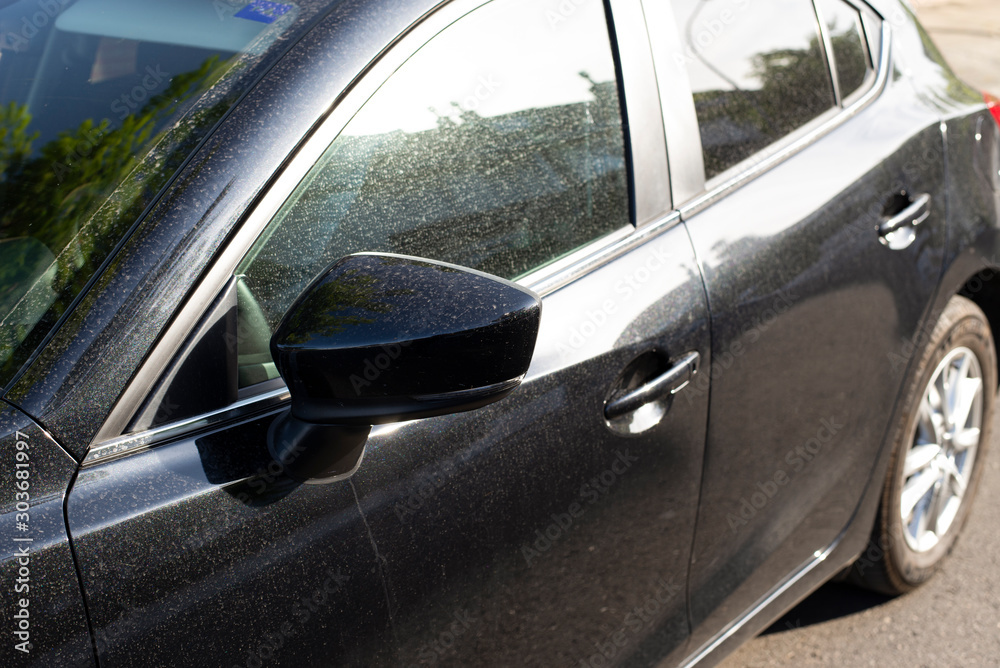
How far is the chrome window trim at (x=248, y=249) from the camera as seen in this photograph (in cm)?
114

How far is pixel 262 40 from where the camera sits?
137 cm

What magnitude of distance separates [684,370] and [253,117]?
0.85m

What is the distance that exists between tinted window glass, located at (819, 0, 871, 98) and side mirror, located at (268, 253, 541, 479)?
1.53 metres

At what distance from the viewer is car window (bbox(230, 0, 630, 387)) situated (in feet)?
4.24

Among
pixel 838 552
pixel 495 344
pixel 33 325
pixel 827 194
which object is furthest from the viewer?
pixel 838 552

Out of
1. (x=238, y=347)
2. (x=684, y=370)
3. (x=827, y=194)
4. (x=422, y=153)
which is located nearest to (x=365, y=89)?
(x=422, y=153)

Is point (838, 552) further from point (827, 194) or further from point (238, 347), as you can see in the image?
point (238, 347)

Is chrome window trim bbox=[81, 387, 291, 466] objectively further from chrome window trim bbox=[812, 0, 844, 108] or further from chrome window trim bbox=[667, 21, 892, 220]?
chrome window trim bbox=[812, 0, 844, 108]

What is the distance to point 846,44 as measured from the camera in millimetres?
2336

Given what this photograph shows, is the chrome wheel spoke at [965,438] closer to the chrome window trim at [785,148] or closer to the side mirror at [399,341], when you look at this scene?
the chrome window trim at [785,148]

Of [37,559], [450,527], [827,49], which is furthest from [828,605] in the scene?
[37,559]

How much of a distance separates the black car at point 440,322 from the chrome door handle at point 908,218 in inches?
0.5

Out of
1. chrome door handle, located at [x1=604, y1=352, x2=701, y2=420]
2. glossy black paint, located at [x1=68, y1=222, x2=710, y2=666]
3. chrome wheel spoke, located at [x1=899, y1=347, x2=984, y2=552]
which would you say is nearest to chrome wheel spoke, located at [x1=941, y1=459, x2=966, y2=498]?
chrome wheel spoke, located at [x1=899, y1=347, x2=984, y2=552]

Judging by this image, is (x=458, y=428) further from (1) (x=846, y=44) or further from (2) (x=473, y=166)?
Result: (1) (x=846, y=44)
